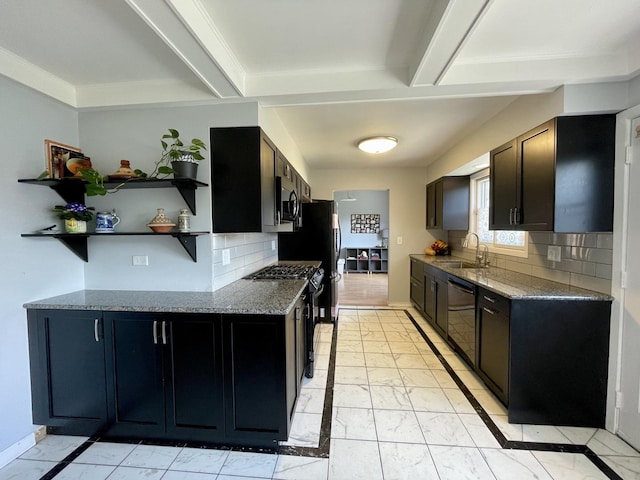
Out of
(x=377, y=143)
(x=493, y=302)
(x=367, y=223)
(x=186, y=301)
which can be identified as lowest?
(x=493, y=302)

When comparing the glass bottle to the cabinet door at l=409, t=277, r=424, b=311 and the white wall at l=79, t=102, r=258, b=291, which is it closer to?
the white wall at l=79, t=102, r=258, b=291

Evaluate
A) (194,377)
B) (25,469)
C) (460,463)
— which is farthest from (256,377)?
(25,469)

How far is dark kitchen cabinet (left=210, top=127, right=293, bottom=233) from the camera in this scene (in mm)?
2098

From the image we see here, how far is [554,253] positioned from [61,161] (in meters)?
3.99

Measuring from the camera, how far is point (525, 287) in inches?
85.4

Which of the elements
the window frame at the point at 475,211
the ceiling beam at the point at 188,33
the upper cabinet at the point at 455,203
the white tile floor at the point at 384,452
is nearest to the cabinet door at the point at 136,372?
the white tile floor at the point at 384,452

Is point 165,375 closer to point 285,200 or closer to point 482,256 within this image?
point 285,200

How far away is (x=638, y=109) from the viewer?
176 centimetres

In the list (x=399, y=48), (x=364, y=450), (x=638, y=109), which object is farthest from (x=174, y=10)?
(x=638, y=109)

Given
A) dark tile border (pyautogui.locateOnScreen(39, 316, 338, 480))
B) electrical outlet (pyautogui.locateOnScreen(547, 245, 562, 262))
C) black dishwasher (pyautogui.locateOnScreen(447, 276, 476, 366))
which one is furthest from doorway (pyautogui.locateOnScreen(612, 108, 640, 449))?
dark tile border (pyautogui.locateOnScreen(39, 316, 338, 480))

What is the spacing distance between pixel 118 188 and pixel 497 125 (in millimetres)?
3344

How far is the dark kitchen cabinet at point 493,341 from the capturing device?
202 cm

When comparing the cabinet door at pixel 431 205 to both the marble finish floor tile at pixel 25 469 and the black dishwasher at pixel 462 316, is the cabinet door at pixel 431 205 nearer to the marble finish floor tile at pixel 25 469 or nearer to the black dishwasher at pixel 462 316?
the black dishwasher at pixel 462 316

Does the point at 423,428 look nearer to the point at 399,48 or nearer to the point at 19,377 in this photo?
the point at 399,48
